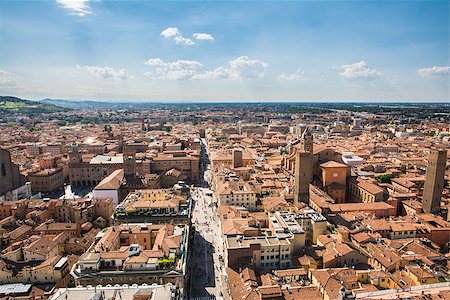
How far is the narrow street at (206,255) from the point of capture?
3753 centimetres

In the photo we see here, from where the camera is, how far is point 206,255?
148ft

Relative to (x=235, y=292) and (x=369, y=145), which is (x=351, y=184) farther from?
(x=369, y=145)

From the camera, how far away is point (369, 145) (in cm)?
12106

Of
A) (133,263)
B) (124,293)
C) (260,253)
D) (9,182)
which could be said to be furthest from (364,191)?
(9,182)

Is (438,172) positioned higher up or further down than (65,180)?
higher up

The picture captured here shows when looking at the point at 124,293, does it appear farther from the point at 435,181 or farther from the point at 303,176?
the point at 435,181

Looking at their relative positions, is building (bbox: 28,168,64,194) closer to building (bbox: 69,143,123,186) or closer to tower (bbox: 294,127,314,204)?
building (bbox: 69,143,123,186)

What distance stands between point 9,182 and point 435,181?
262ft

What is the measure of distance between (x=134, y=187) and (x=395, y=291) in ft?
163

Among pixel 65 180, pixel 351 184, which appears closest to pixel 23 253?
pixel 65 180

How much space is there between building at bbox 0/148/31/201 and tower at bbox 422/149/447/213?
7687 cm

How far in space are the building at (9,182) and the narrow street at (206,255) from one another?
36.2 m

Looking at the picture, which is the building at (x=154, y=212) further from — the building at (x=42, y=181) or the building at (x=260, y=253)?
the building at (x=42, y=181)

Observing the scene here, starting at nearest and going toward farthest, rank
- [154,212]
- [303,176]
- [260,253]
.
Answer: [260,253] < [154,212] < [303,176]
